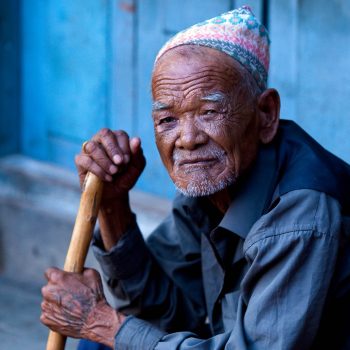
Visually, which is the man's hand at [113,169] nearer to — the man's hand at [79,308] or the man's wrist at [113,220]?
the man's wrist at [113,220]

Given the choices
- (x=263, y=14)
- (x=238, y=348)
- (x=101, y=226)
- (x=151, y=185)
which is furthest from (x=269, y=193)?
(x=151, y=185)

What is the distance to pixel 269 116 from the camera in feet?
10.0

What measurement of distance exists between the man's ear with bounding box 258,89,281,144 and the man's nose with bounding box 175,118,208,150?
0.72 feet

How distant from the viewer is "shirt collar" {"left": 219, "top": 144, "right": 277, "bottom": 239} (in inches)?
116

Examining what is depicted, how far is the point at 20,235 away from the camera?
18.7 ft

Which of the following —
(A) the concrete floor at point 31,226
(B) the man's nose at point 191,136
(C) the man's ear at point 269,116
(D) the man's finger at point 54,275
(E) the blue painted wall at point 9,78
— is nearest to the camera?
(B) the man's nose at point 191,136

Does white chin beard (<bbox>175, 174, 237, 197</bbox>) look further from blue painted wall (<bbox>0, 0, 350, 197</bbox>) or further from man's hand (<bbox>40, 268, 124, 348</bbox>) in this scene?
blue painted wall (<bbox>0, 0, 350, 197</bbox>)

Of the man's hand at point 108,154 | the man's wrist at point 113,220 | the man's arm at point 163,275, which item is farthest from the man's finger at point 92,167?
the man's arm at point 163,275

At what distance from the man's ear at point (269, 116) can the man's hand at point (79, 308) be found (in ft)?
2.39

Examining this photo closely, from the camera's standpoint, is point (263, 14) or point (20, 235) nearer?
point (263, 14)

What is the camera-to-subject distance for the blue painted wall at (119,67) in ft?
14.4

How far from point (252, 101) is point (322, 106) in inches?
60.0

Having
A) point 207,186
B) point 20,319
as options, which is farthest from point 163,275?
point 20,319

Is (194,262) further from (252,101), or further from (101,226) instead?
(252,101)
